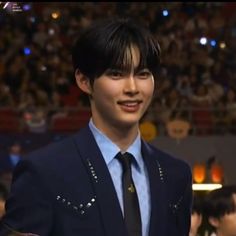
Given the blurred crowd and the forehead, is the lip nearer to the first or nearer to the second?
the forehead

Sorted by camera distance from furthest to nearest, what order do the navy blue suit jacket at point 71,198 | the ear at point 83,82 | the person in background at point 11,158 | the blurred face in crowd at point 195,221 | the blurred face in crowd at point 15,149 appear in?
1. the blurred face in crowd at point 15,149
2. the person in background at point 11,158
3. the blurred face in crowd at point 195,221
4. the ear at point 83,82
5. the navy blue suit jacket at point 71,198

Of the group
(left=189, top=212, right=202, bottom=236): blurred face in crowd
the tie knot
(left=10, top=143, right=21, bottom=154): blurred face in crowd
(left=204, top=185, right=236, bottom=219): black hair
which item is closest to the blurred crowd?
(left=10, top=143, right=21, bottom=154): blurred face in crowd

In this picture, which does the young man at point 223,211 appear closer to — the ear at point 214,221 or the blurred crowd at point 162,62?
the ear at point 214,221

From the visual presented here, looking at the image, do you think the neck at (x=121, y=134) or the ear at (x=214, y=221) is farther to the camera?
the ear at (x=214, y=221)

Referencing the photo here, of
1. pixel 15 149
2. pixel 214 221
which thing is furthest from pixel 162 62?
pixel 214 221

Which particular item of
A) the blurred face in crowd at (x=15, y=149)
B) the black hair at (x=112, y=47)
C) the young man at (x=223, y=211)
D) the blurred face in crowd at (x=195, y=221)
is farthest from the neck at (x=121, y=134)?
the blurred face in crowd at (x=15, y=149)

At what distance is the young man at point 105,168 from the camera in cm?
171

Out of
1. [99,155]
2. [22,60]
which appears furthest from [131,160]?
[22,60]

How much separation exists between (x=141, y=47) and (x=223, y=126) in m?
7.50

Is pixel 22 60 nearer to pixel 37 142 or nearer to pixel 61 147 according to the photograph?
pixel 37 142

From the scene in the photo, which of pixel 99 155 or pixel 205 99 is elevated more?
pixel 99 155

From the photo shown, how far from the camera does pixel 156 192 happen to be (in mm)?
1786

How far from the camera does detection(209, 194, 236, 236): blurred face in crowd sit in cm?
311

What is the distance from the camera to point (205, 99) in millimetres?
9523
